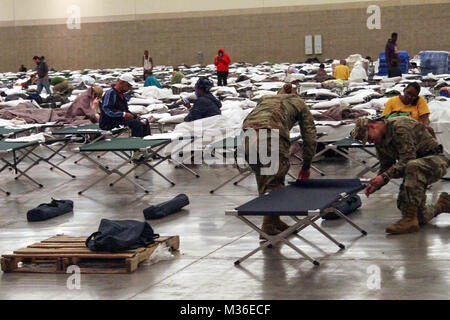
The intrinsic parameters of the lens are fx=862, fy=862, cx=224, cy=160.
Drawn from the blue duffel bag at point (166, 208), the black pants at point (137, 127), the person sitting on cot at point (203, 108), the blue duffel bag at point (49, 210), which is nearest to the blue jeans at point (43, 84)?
the black pants at point (137, 127)

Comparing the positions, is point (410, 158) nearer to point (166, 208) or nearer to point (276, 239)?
point (276, 239)

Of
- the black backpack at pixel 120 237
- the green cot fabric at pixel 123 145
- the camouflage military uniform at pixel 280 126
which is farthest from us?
the green cot fabric at pixel 123 145

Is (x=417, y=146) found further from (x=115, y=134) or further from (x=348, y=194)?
(x=115, y=134)

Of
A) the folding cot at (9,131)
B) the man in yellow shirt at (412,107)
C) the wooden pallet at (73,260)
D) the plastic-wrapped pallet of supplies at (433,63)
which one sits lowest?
the wooden pallet at (73,260)

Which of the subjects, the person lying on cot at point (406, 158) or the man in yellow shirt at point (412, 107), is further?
the man in yellow shirt at point (412, 107)

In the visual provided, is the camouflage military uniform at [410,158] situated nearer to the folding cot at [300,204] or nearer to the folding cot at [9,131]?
the folding cot at [300,204]

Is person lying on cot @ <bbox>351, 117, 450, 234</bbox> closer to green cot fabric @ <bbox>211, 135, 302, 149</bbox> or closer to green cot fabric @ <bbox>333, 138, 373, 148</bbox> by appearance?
green cot fabric @ <bbox>333, 138, 373, 148</bbox>

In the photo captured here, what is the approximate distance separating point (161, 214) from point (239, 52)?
30.4 meters

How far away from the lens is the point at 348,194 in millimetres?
7625

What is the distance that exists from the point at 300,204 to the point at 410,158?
A: 4.92 feet

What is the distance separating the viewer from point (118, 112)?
13.0m

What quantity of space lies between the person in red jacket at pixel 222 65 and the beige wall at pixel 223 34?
11422 mm

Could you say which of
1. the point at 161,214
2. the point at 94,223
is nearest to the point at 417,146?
the point at 161,214

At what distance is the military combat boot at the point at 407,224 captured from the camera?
8.24 m
